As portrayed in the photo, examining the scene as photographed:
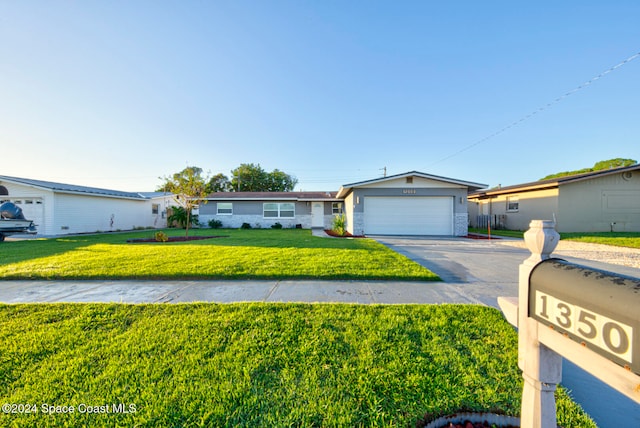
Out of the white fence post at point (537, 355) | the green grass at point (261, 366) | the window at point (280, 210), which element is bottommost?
the green grass at point (261, 366)

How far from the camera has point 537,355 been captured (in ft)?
3.76

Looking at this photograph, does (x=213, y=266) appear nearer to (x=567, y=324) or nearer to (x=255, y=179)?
(x=567, y=324)

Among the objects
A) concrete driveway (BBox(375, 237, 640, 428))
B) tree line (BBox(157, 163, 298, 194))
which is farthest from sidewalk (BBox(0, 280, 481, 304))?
tree line (BBox(157, 163, 298, 194))

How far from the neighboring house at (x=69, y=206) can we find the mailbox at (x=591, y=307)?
20.9 meters

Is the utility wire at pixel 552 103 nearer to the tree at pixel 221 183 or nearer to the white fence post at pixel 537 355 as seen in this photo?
the white fence post at pixel 537 355

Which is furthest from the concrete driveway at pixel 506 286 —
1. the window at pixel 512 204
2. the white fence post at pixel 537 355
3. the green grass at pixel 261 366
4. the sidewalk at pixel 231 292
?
the window at pixel 512 204

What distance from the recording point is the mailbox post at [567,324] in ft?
2.36

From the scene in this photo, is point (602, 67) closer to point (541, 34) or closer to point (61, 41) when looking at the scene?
point (541, 34)

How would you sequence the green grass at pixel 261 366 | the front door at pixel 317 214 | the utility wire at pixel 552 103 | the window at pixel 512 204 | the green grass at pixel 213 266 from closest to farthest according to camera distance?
the green grass at pixel 261 366
the green grass at pixel 213 266
the utility wire at pixel 552 103
the window at pixel 512 204
the front door at pixel 317 214

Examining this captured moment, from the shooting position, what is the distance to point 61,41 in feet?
Result: 25.8

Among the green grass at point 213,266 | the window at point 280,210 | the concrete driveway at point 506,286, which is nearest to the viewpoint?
the concrete driveway at point 506,286

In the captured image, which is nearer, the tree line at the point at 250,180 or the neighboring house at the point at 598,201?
the neighboring house at the point at 598,201

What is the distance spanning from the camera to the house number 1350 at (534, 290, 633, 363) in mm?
719

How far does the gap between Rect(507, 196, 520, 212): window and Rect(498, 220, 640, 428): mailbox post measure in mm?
20839
